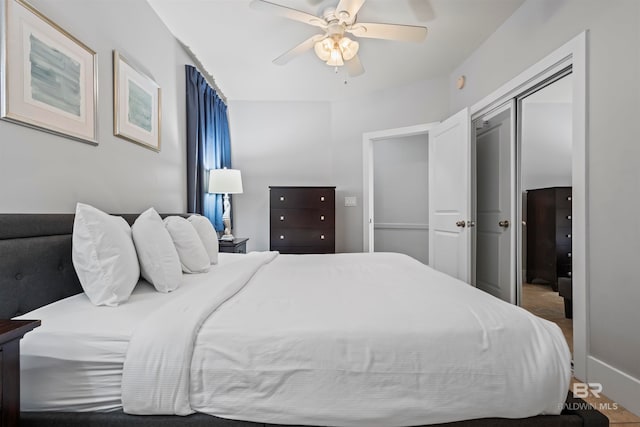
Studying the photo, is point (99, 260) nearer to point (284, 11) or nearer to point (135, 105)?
point (135, 105)

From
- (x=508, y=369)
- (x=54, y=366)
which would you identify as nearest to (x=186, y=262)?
(x=54, y=366)

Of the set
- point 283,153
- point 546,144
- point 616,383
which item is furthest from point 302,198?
point 546,144

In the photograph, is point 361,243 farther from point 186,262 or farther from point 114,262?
point 114,262

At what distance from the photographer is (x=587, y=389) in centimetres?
176

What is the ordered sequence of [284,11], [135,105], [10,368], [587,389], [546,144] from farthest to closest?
1. [546,144]
2. [135,105]
3. [284,11]
4. [587,389]
5. [10,368]

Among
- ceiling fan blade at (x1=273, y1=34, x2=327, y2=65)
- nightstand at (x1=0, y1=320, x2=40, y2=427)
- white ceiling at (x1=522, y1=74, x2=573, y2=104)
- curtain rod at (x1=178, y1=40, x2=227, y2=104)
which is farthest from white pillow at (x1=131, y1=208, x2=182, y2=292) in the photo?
white ceiling at (x1=522, y1=74, x2=573, y2=104)

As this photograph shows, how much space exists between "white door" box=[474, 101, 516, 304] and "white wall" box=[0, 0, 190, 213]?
9.77 feet

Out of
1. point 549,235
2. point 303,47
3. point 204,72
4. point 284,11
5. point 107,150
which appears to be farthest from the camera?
point 549,235

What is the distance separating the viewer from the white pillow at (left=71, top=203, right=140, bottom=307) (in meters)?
1.27

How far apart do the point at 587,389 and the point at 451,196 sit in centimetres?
190

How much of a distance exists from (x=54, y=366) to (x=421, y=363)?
1183mm

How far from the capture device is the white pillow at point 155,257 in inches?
58.9

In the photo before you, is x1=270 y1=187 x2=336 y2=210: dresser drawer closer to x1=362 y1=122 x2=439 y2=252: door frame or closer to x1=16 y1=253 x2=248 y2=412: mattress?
x1=362 y1=122 x2=439 y2=252: door frame

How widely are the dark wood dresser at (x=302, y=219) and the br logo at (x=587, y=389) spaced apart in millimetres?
2553
